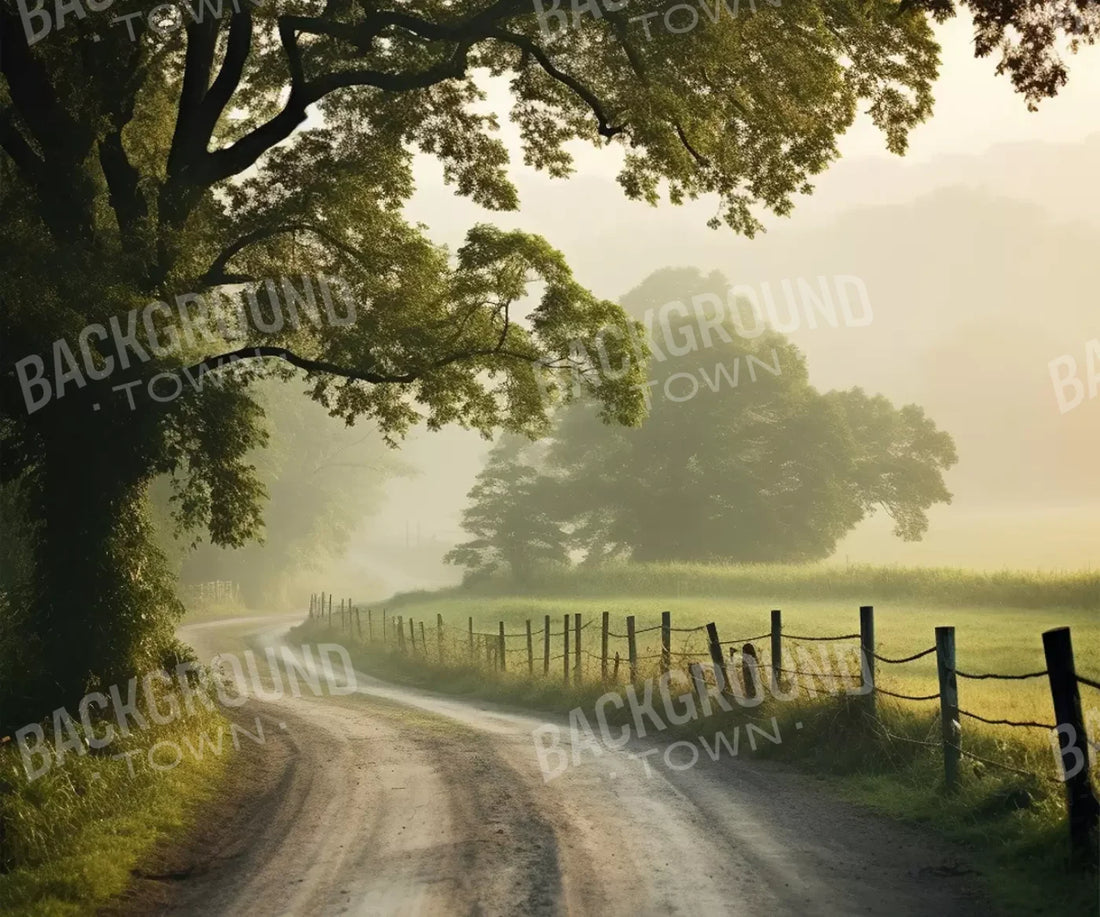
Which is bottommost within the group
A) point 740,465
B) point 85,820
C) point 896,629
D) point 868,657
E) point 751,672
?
point 896,629

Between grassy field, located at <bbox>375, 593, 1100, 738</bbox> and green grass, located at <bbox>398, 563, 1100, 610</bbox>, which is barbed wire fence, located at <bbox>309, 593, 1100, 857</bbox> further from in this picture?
green grass, located at <bbox>398, 563, 1100, 610</bbox>

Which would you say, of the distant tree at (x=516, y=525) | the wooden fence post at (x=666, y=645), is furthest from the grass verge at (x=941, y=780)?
the distant tree at (x=516, y=525)

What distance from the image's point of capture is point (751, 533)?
5622 centimetres

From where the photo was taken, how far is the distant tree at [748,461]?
55156 millimetres

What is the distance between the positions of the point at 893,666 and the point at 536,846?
18.9 m

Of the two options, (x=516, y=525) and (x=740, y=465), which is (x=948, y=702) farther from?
(x=516, y=525)

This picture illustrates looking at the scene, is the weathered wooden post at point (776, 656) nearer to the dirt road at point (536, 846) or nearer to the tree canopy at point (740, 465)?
the dirt road at point (536, 846)

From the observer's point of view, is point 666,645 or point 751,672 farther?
point 666,645

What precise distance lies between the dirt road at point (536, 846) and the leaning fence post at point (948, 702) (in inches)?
44.6

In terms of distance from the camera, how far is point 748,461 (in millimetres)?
56188

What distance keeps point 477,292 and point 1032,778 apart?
1023cm

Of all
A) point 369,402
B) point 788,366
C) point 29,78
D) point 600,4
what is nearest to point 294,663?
point 369,402

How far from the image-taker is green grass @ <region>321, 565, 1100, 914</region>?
28.3 ft

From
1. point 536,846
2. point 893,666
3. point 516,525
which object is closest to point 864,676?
point 536,846
